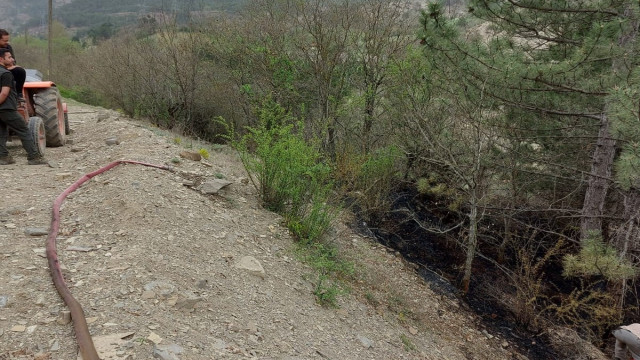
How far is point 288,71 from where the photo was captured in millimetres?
8883

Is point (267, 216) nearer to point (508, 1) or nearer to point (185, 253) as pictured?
point (185, 253)

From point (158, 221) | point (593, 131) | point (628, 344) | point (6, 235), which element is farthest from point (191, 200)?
point (593, 131)

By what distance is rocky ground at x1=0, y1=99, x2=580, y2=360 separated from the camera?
9.23ft

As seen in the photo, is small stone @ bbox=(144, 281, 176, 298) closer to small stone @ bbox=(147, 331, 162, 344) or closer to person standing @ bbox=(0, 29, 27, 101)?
small stone @ bbox=(147, 331, 162, 344)

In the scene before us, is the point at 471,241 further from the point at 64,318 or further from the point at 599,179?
the point at 64,318

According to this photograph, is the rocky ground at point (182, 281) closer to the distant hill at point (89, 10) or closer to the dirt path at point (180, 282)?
the dirt path at point (180, 282)

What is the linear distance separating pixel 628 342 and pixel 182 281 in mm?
3556

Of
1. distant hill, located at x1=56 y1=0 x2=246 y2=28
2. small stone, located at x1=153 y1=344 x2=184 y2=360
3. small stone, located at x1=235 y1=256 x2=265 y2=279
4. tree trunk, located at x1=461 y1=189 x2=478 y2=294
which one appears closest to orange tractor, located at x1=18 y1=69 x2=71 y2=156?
small stone, located at x1=235 y1=256 x2=265 y2=279

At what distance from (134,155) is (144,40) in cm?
662

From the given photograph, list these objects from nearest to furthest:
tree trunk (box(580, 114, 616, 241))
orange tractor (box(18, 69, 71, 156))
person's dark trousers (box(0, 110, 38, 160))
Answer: person's dark trousers (box(0, 110, 38, 160)) < tree trunk (box(580, 114, 616, 241)) < orange tractor (box(18, 69, 71, 156))

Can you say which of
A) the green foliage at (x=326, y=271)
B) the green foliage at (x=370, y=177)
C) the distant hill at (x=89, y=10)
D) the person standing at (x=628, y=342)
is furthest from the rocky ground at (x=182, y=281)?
the distant hill at (x=89, y=10)

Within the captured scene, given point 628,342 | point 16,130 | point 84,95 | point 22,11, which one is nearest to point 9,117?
point 16,130

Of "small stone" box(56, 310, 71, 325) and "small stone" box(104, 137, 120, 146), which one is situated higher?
"small stone" box(104, 137, 120, 146)

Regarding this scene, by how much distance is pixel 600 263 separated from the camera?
17.3ft
